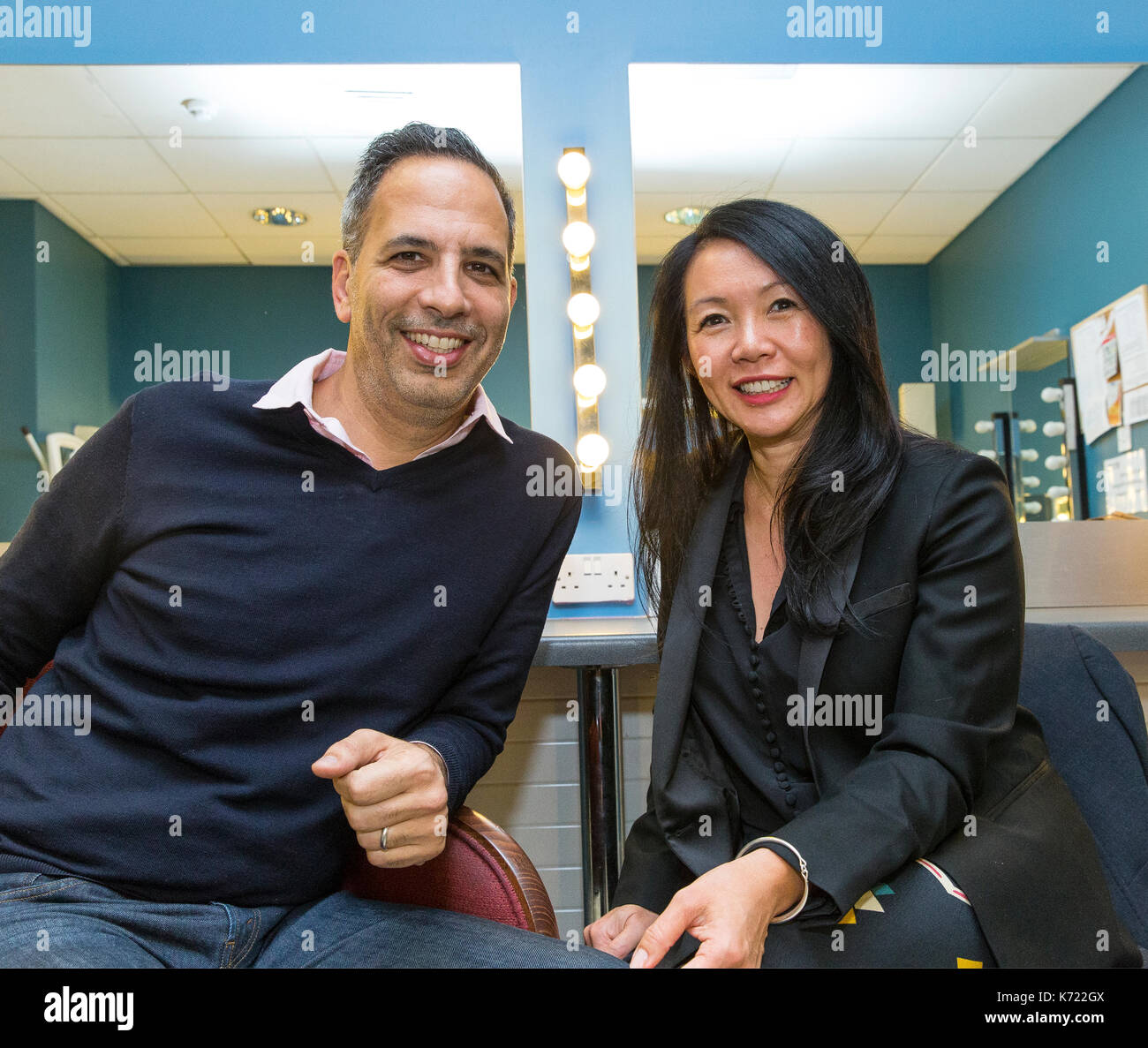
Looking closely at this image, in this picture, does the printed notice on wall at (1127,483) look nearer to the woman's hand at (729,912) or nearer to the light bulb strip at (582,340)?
the light bulb strip at (582,340)

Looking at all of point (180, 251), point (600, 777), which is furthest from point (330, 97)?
point (600, 777)

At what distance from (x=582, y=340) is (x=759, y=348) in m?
1.05

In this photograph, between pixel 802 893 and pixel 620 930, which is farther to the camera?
pixel 620 930

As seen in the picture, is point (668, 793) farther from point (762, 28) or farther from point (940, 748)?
point (762, 28)

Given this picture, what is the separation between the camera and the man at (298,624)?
1.01 m

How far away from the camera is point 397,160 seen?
128cm

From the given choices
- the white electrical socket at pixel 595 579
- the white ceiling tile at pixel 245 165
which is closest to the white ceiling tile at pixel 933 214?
the white electrical socket at pixel 595 579

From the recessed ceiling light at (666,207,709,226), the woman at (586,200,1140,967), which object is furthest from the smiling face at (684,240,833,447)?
the recessed ceiling light at (666,207,709,226)

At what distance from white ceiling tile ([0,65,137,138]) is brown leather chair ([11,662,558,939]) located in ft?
6.59

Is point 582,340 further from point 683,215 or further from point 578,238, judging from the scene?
point 683,215

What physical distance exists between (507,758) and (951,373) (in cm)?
147

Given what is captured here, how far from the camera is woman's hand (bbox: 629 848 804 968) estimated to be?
0.79m

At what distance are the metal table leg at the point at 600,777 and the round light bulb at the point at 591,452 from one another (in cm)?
61

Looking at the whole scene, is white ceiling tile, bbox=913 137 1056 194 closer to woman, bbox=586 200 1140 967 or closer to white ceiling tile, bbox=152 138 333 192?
woman, bbox=586 200 1140 967
